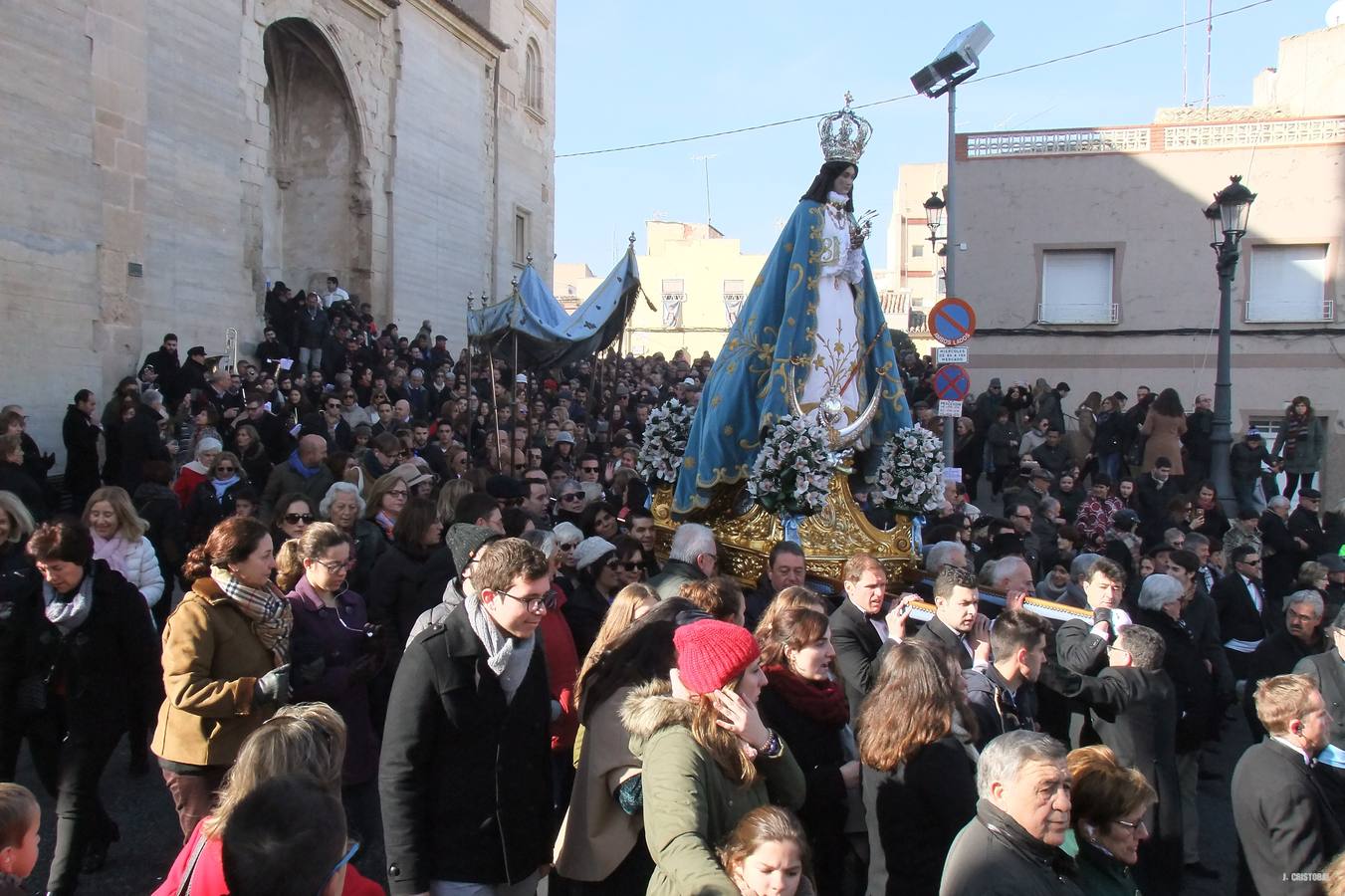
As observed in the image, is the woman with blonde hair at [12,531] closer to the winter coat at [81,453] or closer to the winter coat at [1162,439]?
the winter coat at [81,453]

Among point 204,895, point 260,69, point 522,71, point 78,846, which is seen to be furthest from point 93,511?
point 522,71

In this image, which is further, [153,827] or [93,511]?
[93,511]

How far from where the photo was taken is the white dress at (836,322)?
24.9 feet

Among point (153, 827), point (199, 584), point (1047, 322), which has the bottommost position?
point (153, 827)

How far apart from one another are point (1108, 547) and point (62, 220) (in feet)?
39.3

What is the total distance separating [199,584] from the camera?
4.15 metres

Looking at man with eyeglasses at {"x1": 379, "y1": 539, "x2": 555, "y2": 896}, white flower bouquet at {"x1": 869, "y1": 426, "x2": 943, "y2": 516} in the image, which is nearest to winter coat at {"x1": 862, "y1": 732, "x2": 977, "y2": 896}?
man with eyeglasses at {"x1": 379, "y1": 539, "x2": 555, "y2": 896}

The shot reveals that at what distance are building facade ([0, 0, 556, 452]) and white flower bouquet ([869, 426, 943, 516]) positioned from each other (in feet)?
33.8

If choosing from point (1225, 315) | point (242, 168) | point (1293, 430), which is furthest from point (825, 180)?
point (242, 168)

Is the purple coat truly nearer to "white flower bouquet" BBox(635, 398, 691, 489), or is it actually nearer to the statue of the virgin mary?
the statue of the virgin mary

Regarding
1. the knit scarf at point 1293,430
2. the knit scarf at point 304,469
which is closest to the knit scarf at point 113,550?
the knit scarf at point 304,469

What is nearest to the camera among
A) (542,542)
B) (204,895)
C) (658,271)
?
(204,895)

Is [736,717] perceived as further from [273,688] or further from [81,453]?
[81,453]

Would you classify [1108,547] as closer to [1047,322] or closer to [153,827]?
[153,827]
